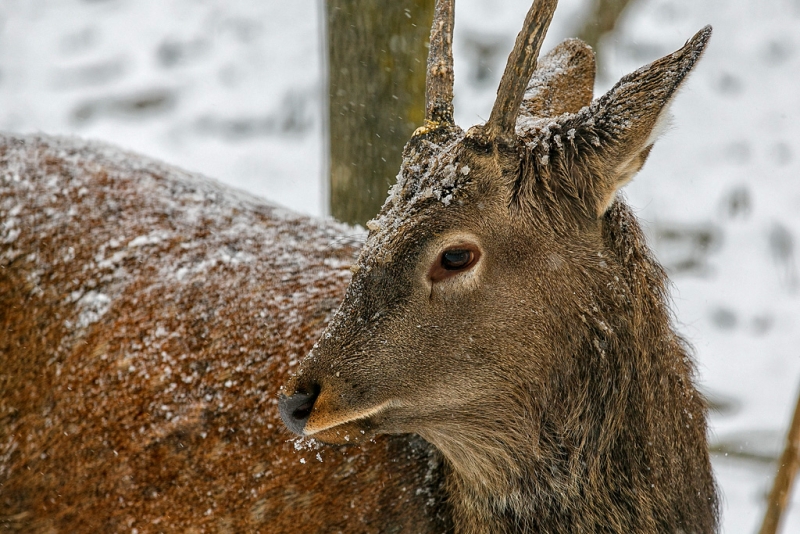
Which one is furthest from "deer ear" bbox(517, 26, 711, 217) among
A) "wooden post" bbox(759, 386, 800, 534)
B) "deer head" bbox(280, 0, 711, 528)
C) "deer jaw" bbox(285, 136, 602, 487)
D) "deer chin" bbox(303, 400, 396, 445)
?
"wooden post" bbox(759, 386, 800, 534)

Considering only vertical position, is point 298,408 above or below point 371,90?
below

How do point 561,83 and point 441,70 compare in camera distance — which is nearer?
point 441,70

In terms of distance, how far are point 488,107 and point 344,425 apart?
16.7 feet

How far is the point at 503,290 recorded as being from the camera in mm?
2502

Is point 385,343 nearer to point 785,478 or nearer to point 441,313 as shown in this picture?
point 441,313

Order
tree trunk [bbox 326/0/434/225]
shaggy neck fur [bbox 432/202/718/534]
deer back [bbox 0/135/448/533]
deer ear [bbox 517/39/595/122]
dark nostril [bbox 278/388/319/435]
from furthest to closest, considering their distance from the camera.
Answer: tree trunk [bbox 326/0/434/225]
deer ear [bbox 517/39/595/122]
deer back [bbox 0/135/448/533]
shaggy neck fur [bbox 432/202/718/534]
dark nostril [bbox 278/388/319/435]

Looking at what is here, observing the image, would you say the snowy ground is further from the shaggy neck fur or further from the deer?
the shaggy neck fur

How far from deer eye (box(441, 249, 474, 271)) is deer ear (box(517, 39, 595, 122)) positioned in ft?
2.18

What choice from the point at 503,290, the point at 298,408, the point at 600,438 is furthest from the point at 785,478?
the point at 298,408

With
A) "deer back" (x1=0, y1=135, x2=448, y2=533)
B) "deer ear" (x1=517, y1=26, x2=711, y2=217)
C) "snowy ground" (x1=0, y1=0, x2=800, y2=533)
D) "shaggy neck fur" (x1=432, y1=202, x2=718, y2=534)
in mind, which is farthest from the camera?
"snowy ground" (x1=0, y1=0, x2=800, y2=533)

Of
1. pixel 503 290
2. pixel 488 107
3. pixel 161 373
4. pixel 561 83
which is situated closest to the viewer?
pixel 503 290

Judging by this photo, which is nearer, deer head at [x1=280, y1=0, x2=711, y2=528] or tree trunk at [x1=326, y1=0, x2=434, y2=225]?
deer head at [x1=280, y1=0, x2=711, y2=528]

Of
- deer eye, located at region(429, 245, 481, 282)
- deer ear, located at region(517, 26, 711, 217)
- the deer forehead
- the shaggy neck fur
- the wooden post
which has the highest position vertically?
deer ear, located at region(517, 26, 711, 217)

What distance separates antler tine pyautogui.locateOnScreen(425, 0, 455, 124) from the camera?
103 inches
